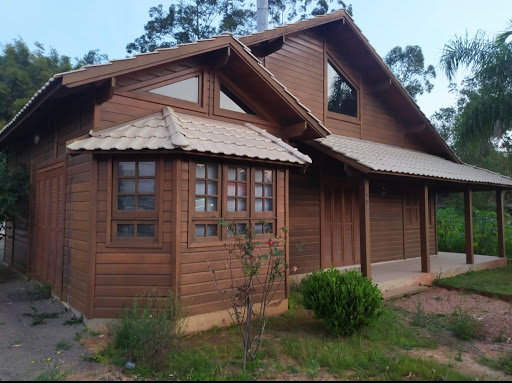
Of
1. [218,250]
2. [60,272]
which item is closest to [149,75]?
[218,250]

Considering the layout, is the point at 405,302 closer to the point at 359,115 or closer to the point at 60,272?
the point at 359,115

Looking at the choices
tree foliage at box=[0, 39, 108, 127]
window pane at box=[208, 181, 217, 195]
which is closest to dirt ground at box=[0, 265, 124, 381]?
window pane at box=[208, 181, 217, 195]

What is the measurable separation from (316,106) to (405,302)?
198 inches

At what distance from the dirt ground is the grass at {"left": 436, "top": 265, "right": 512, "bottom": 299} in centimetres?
761

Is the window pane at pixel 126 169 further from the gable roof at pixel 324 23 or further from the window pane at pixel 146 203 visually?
the gable roof at pixel 324 23

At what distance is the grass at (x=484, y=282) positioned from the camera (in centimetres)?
813

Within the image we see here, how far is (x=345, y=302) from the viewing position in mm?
5160

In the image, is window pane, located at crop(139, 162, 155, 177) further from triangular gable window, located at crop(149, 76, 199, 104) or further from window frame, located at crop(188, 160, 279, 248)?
triangular gable window, located at crop(149, 76, 199, 104)

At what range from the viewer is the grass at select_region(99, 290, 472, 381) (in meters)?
4.00

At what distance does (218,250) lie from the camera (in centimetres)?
564

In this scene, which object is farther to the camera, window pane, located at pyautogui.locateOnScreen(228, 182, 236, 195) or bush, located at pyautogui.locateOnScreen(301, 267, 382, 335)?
window pane, located at pyautogui.locateOnScreen(228, 182, 236, 195)

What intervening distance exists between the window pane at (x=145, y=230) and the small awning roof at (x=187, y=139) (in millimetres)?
1141

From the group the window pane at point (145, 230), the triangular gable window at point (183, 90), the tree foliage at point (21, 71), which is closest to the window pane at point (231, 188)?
→ the window pane at point (145, 230)

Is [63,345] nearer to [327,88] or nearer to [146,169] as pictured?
[146,169]
